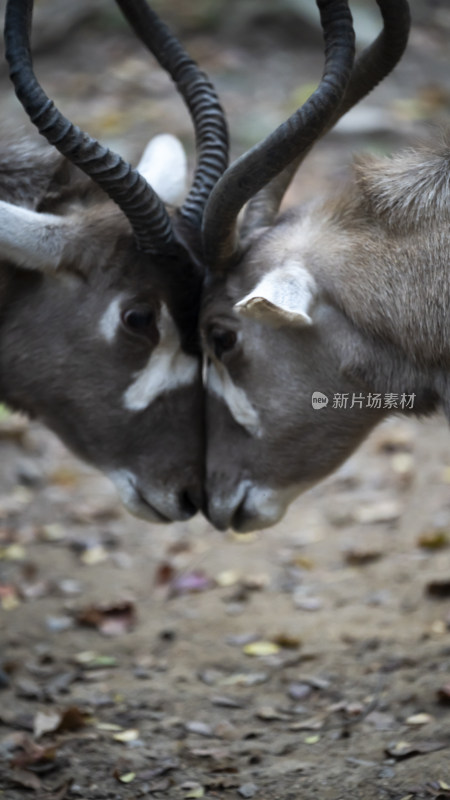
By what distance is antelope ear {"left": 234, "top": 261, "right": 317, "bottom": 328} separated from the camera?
417 cm

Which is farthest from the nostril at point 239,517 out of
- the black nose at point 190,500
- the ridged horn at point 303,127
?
the ridged horn at point 303,127

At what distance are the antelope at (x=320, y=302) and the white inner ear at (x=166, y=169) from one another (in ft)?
2.15

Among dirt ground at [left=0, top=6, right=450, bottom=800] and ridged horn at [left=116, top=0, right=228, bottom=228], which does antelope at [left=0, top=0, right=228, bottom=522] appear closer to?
ridged horn at [left=116, top=0, right=228, bottom=228]

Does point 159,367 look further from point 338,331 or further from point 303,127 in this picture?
point 303,127

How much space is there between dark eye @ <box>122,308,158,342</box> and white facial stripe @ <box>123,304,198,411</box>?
64 millimetres

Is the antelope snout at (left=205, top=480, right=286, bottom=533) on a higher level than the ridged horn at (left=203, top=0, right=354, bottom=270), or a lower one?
lower

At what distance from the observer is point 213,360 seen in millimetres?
4941

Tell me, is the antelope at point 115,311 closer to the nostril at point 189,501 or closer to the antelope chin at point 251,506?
the nostril at point 189,501

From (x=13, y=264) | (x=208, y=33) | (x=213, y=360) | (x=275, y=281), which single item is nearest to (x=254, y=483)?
(x=213, y=360)

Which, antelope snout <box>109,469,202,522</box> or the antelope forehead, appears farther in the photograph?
antelope snout <box>109,469,202,522</box>

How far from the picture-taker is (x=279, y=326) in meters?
4.65

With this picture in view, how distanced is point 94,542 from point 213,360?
252cm

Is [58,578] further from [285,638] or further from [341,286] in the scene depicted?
[341,286]

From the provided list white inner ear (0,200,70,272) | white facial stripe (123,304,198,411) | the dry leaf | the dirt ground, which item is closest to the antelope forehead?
white facial stripe (123,304,198,411)
